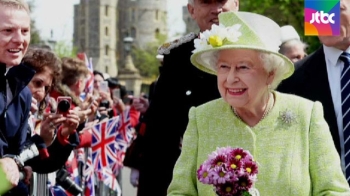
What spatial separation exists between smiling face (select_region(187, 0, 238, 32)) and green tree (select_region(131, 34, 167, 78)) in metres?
97.2

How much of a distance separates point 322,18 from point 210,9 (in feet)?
2.39

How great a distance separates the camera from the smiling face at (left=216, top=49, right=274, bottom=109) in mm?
4832

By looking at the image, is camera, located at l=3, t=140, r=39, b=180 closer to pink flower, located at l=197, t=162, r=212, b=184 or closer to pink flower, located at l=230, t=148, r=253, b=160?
pink flower, located at l=197, t=162, r=212, b=184

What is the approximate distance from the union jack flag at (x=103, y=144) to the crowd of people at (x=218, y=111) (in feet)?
13.8

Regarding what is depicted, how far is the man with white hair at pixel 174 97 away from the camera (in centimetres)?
642

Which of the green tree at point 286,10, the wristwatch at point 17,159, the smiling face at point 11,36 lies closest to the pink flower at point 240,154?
the wristwatch at point 17,159

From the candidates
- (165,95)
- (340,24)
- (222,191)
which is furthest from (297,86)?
(222,191)

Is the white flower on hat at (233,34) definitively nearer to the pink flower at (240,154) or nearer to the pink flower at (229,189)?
the pink flower at (240,154)

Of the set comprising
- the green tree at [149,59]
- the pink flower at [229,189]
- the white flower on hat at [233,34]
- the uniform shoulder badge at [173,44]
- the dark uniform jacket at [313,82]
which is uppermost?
the white flower on hat at [233,34]

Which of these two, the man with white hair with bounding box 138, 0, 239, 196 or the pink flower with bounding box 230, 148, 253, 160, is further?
the man with white hair with bounding box 138, 0, 239, 196

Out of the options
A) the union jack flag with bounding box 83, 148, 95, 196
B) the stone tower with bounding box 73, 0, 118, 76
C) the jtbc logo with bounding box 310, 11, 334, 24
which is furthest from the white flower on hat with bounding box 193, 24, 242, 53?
the stone tower with bounding box 73, 0, 118, 76

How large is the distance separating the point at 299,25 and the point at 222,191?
28.9 metres

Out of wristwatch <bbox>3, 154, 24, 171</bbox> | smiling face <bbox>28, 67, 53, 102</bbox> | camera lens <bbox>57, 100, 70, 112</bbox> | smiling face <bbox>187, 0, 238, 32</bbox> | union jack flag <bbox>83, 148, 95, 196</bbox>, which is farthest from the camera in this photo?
union jack flag <bbox>83, 148, 95, 196</bbox>

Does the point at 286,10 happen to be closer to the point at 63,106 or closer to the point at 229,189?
the point at 63,106
